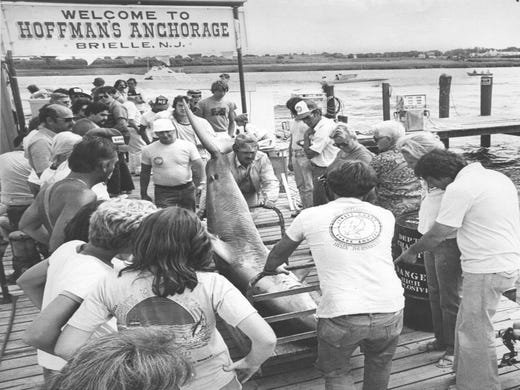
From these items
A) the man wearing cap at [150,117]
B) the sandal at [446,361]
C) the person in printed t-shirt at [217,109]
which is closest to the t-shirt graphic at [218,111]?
the person in printed t-shirt at [217,109]

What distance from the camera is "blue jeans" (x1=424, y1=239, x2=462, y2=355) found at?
122 inches

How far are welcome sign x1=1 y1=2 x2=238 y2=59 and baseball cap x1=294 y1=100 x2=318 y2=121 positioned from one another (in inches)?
92.5

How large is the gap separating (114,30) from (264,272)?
6.10 m

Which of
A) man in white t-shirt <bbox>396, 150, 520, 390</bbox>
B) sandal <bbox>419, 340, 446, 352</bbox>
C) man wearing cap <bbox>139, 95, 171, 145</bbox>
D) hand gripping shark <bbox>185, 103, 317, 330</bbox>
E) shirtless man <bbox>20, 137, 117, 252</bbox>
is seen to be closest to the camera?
man in white t-shirt <bbox>396, 150, 520, 390</bbox>

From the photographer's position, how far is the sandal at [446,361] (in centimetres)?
327

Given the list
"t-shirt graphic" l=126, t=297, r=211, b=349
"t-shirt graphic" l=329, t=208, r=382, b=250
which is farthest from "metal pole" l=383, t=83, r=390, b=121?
"t-shirt graphic" l=126, t=297, r=211, b=349

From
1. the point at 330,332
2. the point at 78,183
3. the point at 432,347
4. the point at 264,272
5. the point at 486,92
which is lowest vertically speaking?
the point at 432,347

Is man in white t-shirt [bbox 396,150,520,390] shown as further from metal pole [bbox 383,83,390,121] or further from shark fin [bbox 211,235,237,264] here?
metal pole [bbox 383,83,390,121]

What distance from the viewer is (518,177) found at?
46.2ft

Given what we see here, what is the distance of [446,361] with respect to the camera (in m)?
3.29

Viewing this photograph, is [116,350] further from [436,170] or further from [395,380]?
[395,380]

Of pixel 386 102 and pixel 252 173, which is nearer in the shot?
pixel 252 173

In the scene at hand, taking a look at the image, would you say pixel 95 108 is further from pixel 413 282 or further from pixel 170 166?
pixel 413 282

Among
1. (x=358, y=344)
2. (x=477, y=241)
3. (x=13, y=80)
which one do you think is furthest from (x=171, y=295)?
(x=13, y=80)
